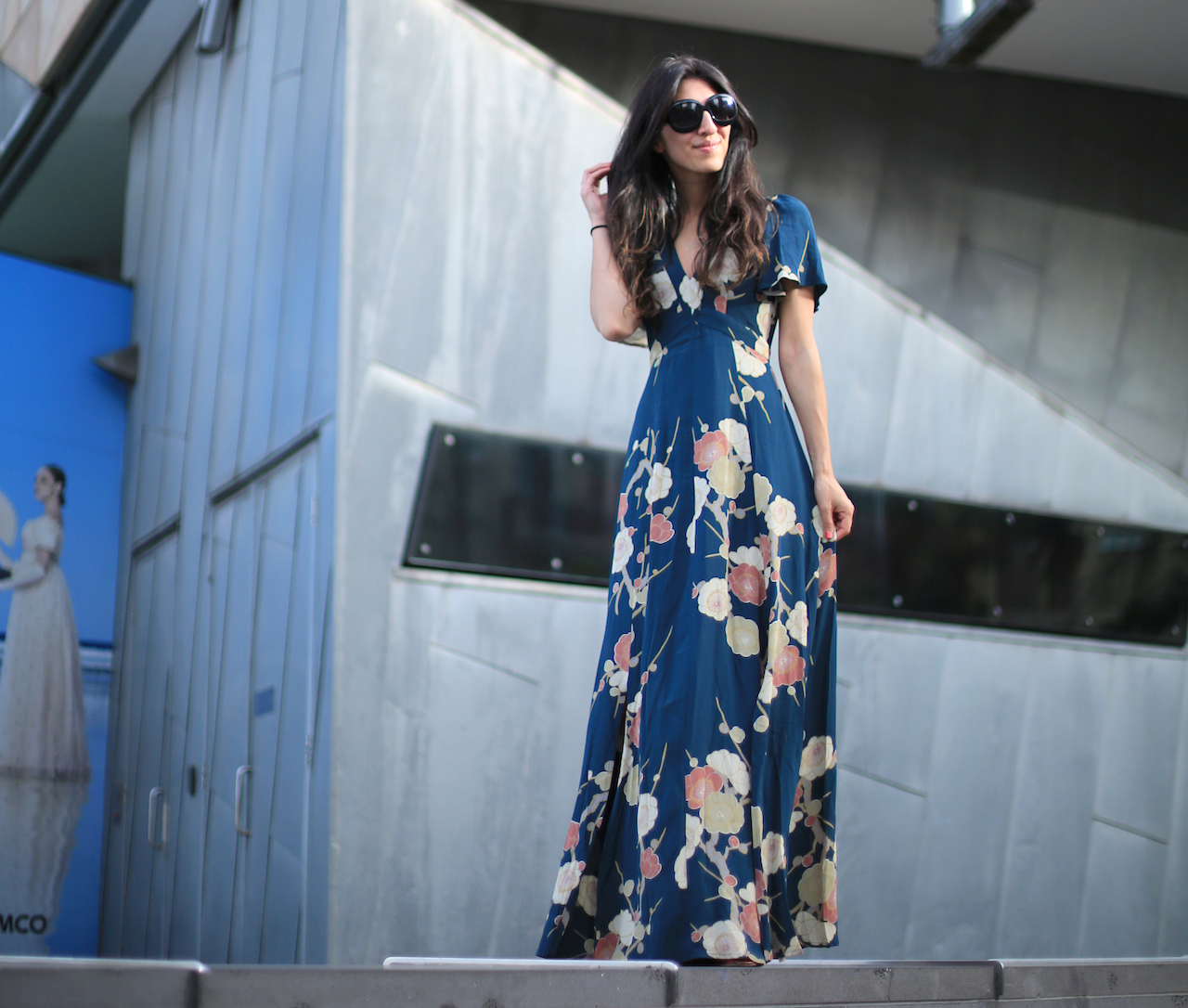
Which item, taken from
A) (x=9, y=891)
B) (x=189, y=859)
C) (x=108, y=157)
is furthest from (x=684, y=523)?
(x=108, y=157)

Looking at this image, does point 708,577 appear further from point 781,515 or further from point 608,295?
point 608,295

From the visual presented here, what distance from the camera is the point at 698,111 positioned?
71.3 inches

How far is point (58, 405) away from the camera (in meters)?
6.25

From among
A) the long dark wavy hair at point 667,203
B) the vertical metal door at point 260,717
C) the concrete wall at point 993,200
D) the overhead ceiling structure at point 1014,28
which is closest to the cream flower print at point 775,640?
the long dark wavy hair at point 667,203

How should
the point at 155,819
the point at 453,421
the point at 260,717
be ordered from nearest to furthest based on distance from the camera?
the point at 453,421 → the point at 260,717 → the point at 155,819

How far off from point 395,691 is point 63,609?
12.0 feet

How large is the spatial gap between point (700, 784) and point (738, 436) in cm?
53

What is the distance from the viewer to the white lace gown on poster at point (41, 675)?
583 cm

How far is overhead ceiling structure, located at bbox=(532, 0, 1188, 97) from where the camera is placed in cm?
488

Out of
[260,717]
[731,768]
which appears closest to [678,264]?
[731,768]

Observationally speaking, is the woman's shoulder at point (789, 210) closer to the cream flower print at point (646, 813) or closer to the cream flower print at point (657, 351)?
the cream flower print at point (657, 351)

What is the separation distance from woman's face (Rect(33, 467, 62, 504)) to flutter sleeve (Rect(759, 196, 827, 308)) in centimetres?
526

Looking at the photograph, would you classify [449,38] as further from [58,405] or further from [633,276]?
[58,405]

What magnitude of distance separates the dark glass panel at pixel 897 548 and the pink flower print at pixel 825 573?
5.63 ft
